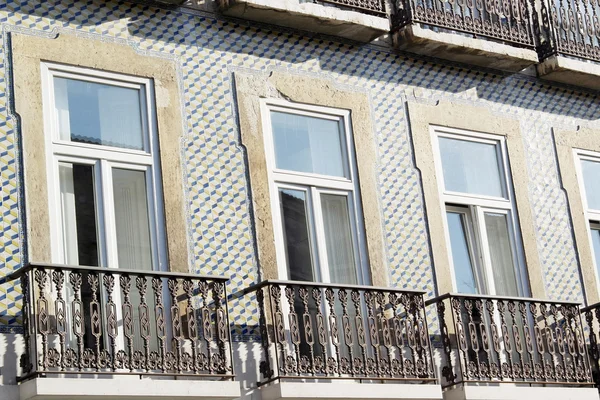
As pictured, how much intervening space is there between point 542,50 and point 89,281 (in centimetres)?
507

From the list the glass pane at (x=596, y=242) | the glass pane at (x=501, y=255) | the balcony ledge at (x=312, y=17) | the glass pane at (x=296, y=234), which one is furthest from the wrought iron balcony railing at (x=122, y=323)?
the glass pane at (x=596, y=242)

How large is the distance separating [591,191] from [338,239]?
2.76 metres

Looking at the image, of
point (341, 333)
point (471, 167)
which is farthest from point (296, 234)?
point (471, 167)

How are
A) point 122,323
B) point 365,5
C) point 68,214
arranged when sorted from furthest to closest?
point 365,5
point 68,214
point 122,323

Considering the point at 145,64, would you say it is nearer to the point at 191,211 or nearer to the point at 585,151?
the point at 191,211

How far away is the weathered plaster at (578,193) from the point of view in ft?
37.0

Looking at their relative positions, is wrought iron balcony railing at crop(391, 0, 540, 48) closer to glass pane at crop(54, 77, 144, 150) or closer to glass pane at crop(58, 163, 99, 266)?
glass pane at crop(54, 77, 144, 150)

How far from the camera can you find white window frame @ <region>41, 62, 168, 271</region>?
29.0 ft

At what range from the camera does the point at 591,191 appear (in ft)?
38.4

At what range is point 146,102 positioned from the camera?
945 centimetres

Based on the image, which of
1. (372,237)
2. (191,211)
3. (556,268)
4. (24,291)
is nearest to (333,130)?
(372,237)

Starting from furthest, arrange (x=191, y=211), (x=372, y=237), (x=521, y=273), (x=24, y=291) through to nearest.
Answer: (x=521, y=273)
(x=372, y=237)
(x=191, y=211)
(x=24, y=291)

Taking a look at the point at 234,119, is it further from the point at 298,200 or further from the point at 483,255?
the point at 483,255

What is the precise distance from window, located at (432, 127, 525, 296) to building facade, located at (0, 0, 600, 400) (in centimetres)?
2
